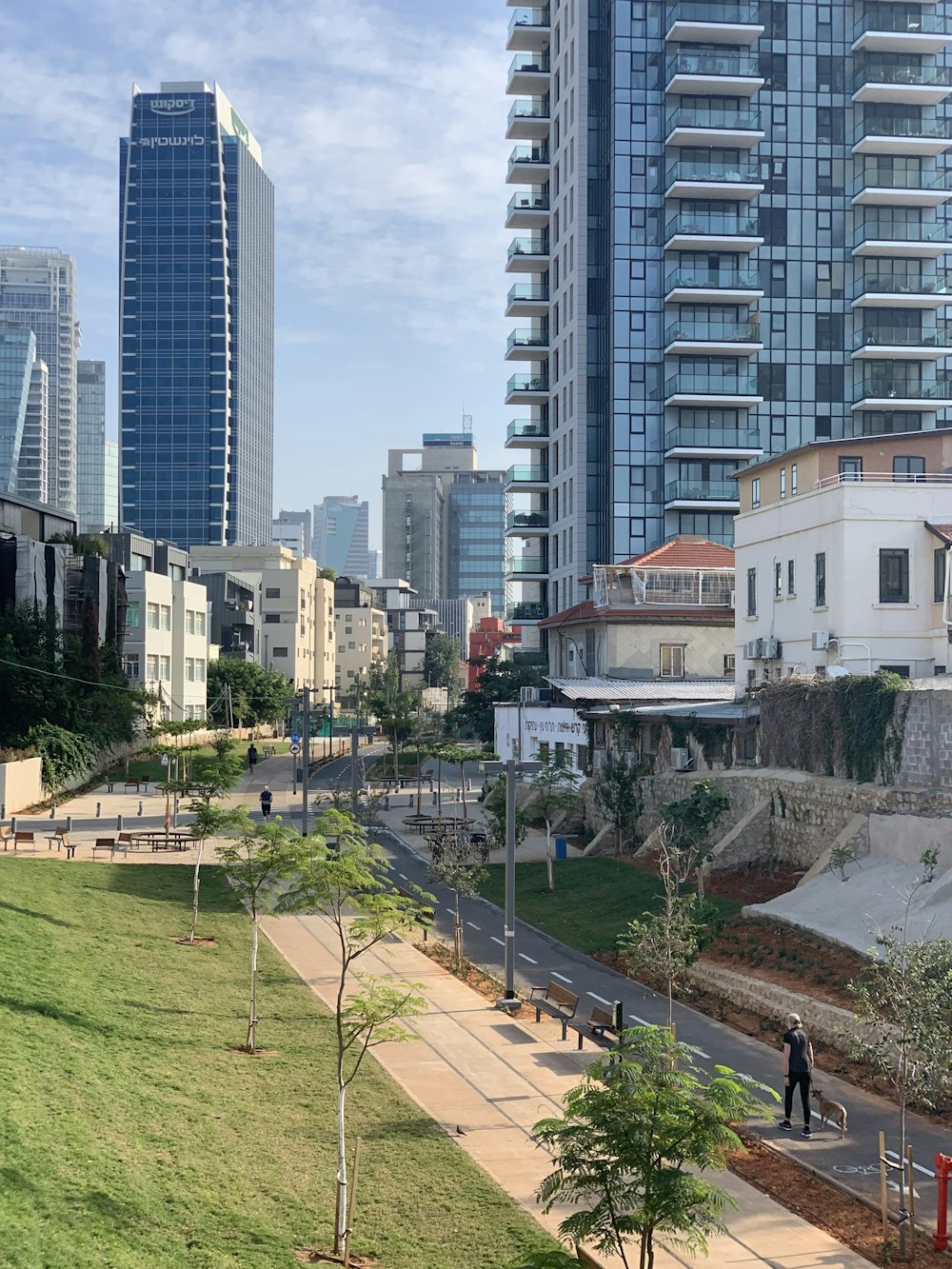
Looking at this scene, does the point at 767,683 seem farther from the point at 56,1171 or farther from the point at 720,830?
the point at 56,1171

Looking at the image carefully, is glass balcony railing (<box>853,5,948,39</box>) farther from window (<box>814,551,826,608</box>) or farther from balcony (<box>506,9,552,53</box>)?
window (<box>814,551,826,608</box>)

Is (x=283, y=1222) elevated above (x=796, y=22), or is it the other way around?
(x=796, y=22)

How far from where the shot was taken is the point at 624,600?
212ft

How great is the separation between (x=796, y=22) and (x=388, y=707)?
52990mm

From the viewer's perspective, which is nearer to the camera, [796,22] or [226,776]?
[226,776]

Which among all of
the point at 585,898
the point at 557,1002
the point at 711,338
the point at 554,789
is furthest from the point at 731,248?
the point at 557,1002

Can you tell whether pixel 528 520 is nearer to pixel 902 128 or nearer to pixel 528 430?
pixel 528 430

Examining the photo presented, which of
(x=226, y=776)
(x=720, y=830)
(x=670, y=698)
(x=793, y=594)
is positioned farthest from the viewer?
(x=670, y=698)

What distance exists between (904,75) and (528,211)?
26.4 metres

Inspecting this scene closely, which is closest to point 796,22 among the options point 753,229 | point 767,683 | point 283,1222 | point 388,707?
point 753,229

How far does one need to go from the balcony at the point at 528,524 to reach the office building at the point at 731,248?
392 centimetres

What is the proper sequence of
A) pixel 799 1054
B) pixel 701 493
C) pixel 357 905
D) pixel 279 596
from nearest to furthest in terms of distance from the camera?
pixel 357 905
pixel 799 1054
pixel 701 493
pixel 279 596

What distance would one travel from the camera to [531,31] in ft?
306

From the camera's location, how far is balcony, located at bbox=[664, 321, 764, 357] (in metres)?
81.4
